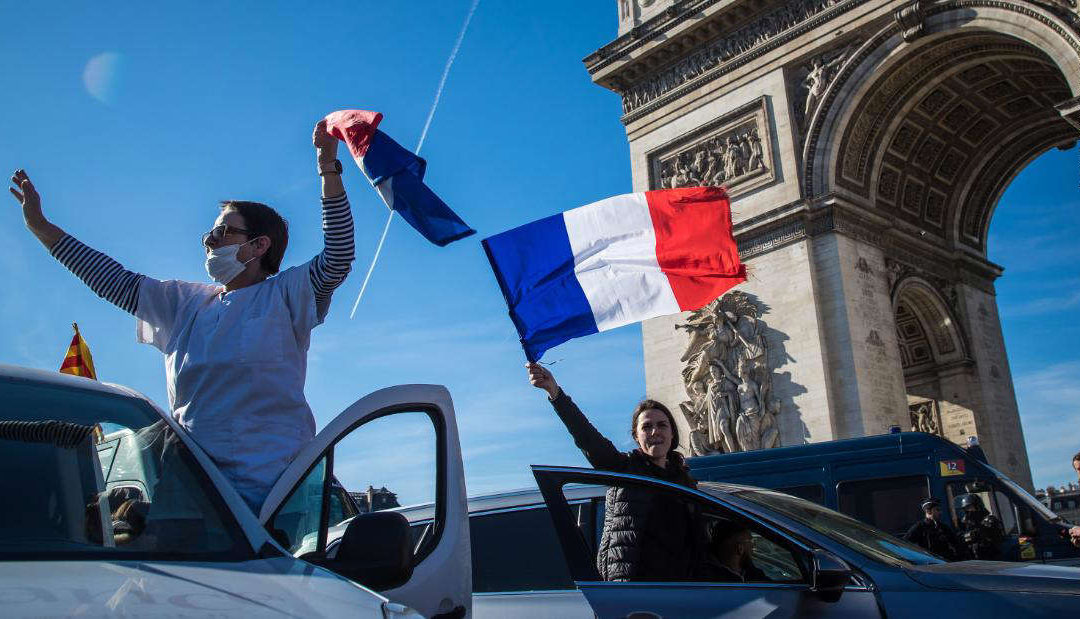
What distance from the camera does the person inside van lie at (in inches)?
132

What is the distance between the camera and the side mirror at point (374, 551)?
185cm

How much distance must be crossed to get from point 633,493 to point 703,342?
470 inches

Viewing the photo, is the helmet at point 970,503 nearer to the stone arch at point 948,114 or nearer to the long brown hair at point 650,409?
the long brown hair at point 650,409

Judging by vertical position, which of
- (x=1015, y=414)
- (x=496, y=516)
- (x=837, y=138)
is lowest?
(x=496, y=516)

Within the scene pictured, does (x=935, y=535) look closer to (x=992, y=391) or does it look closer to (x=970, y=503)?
(x=970, y=503)

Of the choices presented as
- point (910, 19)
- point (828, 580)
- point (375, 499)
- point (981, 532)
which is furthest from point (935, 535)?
point (910, 19)

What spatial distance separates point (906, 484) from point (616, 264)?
14.6ft

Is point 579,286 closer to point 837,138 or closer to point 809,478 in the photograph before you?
point 809,478

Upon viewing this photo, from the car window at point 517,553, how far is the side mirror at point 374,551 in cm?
176

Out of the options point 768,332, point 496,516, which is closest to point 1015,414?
point 768,332

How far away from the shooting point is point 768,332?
Answer: 14266 mm

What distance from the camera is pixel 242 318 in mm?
2416

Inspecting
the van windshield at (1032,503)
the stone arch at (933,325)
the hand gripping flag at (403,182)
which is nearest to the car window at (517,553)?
the hand gripping flag at (403,182)

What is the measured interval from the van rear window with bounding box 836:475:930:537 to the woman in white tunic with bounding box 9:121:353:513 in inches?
277
